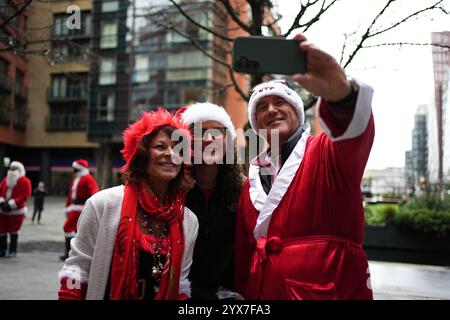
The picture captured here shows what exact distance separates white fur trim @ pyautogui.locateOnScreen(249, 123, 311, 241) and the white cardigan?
52 centimetres

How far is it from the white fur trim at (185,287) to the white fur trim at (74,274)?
46 centimetres

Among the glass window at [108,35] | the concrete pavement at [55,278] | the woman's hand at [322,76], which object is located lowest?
the concrete pavement at [55,278]

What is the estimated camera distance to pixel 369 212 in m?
10.2

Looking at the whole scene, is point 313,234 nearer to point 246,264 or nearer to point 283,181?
point 283,181

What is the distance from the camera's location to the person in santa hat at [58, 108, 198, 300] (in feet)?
6.40

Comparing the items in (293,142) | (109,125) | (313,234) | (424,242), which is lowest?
(424,242)

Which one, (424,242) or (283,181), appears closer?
(283,181)

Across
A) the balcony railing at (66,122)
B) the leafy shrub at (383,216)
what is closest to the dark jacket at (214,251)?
the leafy shrub at (383,216)

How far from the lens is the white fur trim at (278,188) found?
1878mm

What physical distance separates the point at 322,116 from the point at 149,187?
1060 millimetres

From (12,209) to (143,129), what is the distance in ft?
22.6

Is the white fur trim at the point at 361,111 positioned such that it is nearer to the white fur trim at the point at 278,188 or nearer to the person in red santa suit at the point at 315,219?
the person in red santa suit at the point at 315,219

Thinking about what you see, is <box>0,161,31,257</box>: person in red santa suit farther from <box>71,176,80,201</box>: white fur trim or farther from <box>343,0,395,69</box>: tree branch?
<box>343,0,395,69</box>: tree branch
